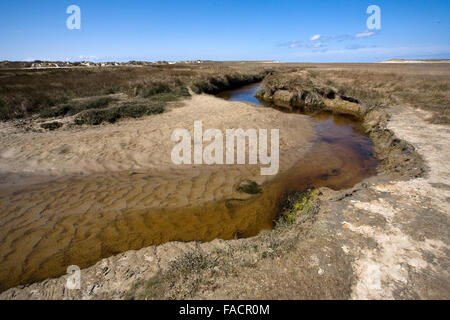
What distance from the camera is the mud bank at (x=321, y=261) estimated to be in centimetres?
291

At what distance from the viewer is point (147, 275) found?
332 centimetres

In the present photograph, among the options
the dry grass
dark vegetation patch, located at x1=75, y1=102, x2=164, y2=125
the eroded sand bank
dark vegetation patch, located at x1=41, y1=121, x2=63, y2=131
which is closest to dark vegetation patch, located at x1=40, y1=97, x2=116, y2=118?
dark vegetation patch, located at x1=75, y1=102, x2=164, y2=125

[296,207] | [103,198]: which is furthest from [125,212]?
[296,207]

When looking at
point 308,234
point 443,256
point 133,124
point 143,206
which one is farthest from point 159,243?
point 133,124

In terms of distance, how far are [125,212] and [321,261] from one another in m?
4.44

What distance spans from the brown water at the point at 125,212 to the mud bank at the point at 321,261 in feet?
1.99

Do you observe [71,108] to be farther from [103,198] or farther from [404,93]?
[404,93]

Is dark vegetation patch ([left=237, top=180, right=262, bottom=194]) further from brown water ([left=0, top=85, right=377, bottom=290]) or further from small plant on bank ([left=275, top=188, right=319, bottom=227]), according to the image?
small plant on bank ([left=275, top=188, right=319, bottom=227])

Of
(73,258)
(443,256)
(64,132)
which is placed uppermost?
(64,132)

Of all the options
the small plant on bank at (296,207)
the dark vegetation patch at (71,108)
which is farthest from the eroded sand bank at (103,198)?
the dark vegetation patch at (71,108)

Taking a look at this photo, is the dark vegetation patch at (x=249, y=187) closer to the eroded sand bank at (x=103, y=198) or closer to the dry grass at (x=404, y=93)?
the eroded sand bank at (x=103, y=198)

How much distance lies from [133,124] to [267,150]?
21.2 ft

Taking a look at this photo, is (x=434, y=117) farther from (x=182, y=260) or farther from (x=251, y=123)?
(x=182, y=260)
